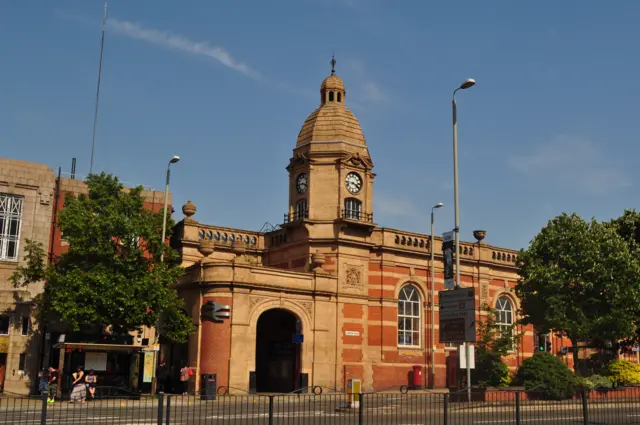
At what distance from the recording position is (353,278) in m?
45.4

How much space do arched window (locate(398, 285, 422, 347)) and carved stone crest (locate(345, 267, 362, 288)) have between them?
3.84 metres

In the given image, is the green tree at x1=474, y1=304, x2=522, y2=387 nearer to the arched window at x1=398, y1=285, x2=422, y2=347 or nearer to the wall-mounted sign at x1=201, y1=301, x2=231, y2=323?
the arched window at x1=398, y1=285, x2=422, y2=347

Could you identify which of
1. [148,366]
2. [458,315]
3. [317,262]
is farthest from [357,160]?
[458,315]

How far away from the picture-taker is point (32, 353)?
41.1m

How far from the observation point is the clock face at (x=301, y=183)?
4819cm

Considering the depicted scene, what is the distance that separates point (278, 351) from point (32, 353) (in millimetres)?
14421

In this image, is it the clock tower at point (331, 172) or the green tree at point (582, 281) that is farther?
the clock tower at point (331, 172)

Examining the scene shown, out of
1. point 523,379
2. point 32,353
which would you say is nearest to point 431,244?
point 523,379

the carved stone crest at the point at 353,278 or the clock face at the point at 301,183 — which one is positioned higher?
the clock face at the point at 301,183

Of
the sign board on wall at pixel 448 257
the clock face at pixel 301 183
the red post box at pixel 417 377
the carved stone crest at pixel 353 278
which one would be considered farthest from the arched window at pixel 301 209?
the sign board on wall at pixel 448 257

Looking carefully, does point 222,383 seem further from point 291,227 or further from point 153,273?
point 291,227

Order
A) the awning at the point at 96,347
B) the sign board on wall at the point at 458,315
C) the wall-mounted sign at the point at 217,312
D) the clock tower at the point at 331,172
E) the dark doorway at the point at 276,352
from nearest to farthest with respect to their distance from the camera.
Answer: the sign board on wall at the point at 458,315
the awning at the point at 96,347
the wall-mounted sign at the point at 217,312
the dark doorway at the point at 276,352
the clock tower at the point at 331,172

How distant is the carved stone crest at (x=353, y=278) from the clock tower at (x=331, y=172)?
298cm

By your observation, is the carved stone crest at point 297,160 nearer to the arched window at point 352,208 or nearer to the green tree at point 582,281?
the arched window at point 352,208
